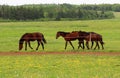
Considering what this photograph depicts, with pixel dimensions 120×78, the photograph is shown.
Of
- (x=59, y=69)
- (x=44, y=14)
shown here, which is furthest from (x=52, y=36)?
(x=44, y=14)

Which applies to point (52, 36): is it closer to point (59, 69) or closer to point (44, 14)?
point (59, 69)

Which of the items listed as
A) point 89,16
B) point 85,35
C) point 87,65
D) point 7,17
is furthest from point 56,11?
point 87,65

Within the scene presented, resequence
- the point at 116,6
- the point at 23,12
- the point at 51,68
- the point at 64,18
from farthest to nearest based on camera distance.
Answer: the point at 116,6, the point at 64,18, the point at 23,12, the point at 51,68

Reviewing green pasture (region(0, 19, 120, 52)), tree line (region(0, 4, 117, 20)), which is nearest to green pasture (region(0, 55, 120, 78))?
green pasture (region(0, 19, 120, 52))

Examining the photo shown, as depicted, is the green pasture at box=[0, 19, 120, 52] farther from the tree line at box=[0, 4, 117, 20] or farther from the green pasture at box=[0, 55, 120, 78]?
the tree line at box=[0, 4, 117, 20]

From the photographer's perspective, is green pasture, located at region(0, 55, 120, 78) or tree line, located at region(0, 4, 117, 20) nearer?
green pasture, located at region(0, 55, 120, 78)

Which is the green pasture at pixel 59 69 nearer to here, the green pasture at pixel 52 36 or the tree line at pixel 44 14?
the green pasture at pixel 52 36

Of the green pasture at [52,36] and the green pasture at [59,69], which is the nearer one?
the green pasture at [59,69]

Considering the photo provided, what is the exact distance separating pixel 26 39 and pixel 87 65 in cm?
1149

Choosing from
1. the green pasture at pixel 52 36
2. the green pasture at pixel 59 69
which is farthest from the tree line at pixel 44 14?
the green pasture at pixel 59 69

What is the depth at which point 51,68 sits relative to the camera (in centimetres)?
1788

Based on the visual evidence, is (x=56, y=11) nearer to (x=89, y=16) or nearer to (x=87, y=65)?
(x=89, y=16)

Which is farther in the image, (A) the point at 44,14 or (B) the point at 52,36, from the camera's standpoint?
(A) the point at 44,14

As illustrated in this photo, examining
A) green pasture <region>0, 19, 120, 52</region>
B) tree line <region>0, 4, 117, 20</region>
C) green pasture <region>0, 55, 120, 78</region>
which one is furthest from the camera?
tree line <region>0, 4, 117, 20</region>
